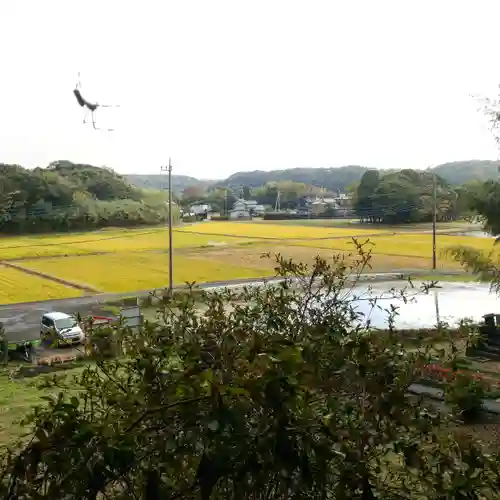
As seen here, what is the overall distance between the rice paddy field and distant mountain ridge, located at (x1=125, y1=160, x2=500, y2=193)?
1.17 m

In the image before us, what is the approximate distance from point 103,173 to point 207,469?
58.2ft

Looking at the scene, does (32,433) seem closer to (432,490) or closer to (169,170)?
(432,490)

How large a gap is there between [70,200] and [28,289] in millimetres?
3463

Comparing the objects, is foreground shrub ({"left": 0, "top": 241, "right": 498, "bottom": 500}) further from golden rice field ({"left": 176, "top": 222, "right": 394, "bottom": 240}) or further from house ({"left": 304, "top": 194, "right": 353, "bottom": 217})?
house ({"left": 304, "top": 194, "right": 353, "bottom": 217})

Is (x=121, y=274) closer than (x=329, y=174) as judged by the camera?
Yes

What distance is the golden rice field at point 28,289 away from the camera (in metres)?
11.8

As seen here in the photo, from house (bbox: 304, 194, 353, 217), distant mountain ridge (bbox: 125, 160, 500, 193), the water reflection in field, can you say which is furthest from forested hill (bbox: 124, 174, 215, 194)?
the water reflection in field

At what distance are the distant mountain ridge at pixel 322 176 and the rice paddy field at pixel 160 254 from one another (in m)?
1.17

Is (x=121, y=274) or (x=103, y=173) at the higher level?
(x=103, y=173)

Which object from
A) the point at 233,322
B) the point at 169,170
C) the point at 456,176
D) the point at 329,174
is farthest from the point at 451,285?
the point at 233,322

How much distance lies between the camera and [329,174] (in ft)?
49.4

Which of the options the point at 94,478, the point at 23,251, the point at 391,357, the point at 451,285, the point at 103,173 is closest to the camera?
the point at 94,478

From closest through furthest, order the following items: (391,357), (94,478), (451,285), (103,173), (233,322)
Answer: (94,478)
(391,357)
(233,322)
(451,285)
(103,173)

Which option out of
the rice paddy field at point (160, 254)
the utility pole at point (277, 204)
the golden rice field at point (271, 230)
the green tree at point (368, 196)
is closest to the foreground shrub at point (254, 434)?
the rice paddy field at point (160, 254)
